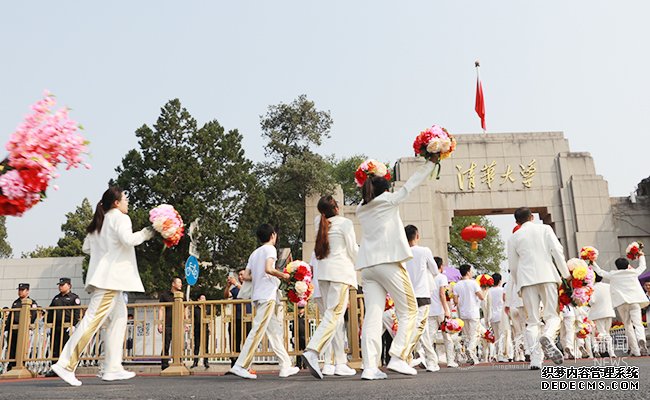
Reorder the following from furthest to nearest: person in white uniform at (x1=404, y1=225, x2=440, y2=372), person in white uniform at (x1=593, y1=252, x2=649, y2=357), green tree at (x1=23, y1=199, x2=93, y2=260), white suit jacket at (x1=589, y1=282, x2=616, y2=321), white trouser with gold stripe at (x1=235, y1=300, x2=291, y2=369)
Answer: green tree at (x1=23, y1=199, x2=93, y2=260)
white suit jacket at (x1=589, y1=282, x2=616, y2=321)
person in white uniform at (x1=593, y1=252, x2=649, y2=357)
person in white uniform at (x1=404, y1=225, x2=440, y2=372)
white trouser with gold stripe at (x1=235, y1=300, x2=291, y2=369)

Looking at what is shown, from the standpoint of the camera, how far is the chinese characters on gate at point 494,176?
24.8 meters

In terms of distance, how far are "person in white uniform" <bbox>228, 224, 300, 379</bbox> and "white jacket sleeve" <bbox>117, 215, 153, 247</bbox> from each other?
4.44 ft

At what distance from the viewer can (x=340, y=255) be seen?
20.6ft

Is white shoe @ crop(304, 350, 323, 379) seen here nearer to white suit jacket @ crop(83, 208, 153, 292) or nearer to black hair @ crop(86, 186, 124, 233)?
white suit jacket @ crop(83, 208, 153, 292)

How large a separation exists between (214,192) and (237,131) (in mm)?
3462

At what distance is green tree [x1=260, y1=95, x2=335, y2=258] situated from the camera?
92.1ft

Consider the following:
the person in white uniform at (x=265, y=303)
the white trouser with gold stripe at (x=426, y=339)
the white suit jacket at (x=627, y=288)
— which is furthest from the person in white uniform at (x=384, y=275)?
the white suit jacket at (x=627, y=288)

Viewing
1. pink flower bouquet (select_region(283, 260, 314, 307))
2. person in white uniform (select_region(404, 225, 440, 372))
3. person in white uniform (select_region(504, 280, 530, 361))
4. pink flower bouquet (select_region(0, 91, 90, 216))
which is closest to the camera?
pink flower bouquet (select_region(0, 91, 90, 216))

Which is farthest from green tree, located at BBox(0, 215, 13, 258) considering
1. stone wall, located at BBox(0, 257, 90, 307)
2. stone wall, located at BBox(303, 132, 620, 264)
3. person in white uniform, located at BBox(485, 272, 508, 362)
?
person in white uniform, located at BBox(485, 272, 508, 362)

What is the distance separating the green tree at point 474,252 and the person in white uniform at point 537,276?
33.9 metres

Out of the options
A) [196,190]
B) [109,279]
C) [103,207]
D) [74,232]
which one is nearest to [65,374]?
[109,279]

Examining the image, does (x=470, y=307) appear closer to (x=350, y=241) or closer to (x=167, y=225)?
(x=350, y=241)

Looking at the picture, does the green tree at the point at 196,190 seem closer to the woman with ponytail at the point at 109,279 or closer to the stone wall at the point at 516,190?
the stone wall at the point at 516,190

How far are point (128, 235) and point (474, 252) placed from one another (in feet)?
121
